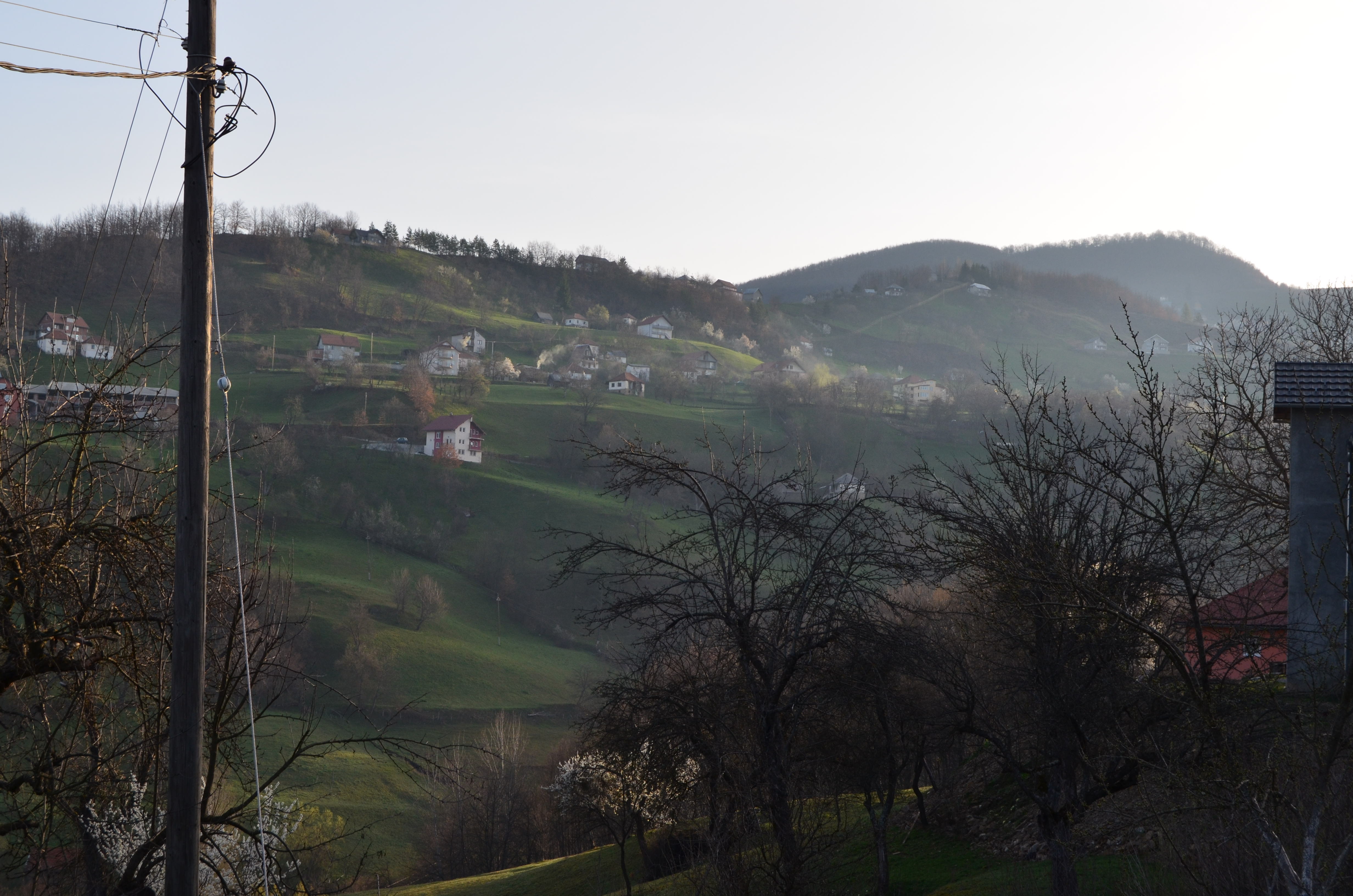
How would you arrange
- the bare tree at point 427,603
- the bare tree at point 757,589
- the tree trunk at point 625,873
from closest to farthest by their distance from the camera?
1. the bare tree at point 757,589
2. the tree trunk at point 625,873
3. the bare tree at point 427,603

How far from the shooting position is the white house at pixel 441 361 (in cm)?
11756

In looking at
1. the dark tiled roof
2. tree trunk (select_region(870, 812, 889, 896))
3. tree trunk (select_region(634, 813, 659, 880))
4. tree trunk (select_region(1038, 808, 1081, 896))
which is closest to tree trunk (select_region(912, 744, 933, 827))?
tree trunk (select_region(870, 812, 889, 896))

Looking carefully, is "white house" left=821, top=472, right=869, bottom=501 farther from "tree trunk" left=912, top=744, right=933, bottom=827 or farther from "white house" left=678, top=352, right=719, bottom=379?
"white house" left=678, top=352, right=719, bottom=379

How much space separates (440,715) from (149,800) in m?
41.3

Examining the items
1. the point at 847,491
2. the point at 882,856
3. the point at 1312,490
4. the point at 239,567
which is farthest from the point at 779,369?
the point at 239,567

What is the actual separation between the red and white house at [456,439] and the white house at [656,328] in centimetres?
8007

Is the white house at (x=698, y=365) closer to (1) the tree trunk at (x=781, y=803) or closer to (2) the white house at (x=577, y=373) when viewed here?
(2) the white house at (x=577, y=373)

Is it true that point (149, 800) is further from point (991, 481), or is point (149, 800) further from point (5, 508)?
point (991, 481)

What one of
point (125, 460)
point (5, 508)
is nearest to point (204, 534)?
point (5, 508)

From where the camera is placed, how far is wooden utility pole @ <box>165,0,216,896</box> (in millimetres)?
5738

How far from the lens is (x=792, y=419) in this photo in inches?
4119

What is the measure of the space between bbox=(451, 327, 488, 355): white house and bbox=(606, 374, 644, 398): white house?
72.3ft

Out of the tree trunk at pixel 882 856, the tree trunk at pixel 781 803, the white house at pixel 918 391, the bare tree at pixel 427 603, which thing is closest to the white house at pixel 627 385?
the white house at pixel 918 391

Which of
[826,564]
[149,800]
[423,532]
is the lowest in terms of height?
[423,532]
